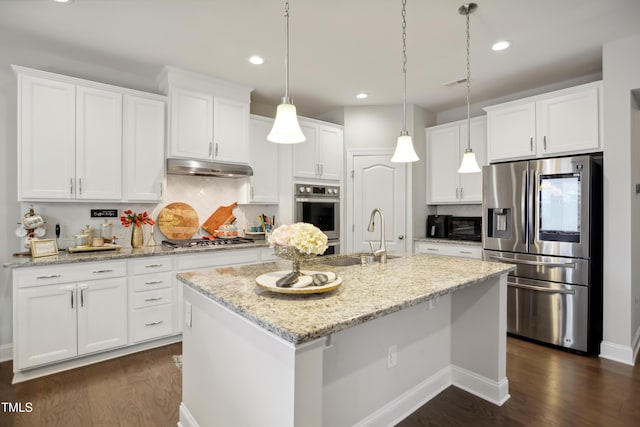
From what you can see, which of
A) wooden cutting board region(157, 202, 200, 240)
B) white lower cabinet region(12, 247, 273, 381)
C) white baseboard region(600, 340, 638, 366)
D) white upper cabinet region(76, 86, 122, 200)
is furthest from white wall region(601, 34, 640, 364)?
white upper cabinet region(76, 86, 122, 200)

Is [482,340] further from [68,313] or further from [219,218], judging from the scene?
[68,313]

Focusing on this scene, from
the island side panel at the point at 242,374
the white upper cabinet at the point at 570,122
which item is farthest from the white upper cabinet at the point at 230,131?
the white upper cabinet at the point at 570,122

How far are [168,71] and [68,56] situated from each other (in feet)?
2.80

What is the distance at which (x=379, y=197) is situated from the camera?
445cm

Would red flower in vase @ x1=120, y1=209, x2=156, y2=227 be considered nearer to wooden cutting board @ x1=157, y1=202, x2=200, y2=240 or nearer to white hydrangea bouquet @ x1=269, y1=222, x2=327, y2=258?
wooden cutting board @ x1=157, y1=202, x2=200, y2=240

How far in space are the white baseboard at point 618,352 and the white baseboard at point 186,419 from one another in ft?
10.9

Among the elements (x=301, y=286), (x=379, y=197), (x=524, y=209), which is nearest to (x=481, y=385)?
(x=301, y=286)

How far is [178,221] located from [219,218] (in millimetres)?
470

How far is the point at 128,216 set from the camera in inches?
127

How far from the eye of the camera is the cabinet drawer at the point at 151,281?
9.53 feet

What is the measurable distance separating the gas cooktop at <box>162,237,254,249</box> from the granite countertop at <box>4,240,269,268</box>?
0.29 ft

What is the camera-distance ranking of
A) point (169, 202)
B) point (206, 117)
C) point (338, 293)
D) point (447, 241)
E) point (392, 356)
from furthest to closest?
point (447, 241), point (169, 202), point (206, 117), point (392, 356), point (338, 293)

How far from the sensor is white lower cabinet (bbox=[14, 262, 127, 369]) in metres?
2.45

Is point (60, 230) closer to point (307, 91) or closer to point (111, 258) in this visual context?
point (111, 258)
